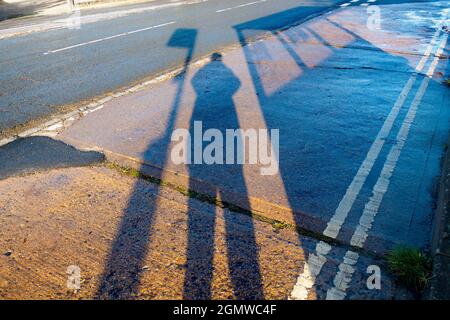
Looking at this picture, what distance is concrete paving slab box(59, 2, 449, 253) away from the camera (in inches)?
145

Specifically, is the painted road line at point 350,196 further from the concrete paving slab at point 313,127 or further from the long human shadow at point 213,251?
the long human shadow at point 213,251

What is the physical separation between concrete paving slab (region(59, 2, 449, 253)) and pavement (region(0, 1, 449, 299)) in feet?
0.08

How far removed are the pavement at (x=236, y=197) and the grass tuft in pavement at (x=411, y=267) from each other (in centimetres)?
9

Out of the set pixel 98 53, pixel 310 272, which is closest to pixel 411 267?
pixel 310 272

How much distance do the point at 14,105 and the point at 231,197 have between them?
4.51 metres

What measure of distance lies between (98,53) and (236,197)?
7.48m

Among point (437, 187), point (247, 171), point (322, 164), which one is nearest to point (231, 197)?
point (247, 171)

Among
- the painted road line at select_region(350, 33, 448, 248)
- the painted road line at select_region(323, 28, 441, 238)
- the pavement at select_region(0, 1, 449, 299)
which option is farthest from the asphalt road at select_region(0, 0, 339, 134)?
the painted road line at select_region(350, 33, 448, 248)

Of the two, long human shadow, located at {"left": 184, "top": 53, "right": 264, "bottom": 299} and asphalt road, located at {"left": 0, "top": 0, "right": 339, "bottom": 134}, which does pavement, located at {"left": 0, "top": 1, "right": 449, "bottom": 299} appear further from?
asphalt road, located at {"left": 0, "top": 0, "right": 339, "bottom": 134}

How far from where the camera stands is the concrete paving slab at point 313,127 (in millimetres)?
3691

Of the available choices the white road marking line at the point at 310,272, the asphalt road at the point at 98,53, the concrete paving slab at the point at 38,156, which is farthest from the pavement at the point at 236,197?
the asphalt road at the point at 98,53

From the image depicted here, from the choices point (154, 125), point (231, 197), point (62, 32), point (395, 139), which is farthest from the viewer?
point (62, 32)
